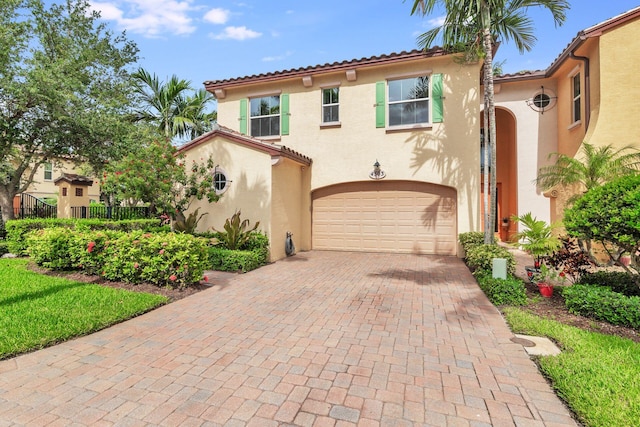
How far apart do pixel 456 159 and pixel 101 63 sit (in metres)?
16.3

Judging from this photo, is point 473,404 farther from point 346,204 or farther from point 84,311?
point 346,204

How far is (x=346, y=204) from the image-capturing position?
12.8 m

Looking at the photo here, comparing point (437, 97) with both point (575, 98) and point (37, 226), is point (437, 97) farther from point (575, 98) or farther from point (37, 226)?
point (37, 226)

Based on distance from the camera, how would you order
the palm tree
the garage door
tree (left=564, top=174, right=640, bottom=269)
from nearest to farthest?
tree (left=564, top=174, right=640, bottom=269), the palm tree, the garage door

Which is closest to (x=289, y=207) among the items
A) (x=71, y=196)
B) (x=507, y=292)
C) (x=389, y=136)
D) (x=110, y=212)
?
(x=389, y=136)

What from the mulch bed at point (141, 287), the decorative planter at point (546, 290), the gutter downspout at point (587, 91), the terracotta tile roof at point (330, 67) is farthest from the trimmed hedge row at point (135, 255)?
the gutter downspout at point (587, 91)

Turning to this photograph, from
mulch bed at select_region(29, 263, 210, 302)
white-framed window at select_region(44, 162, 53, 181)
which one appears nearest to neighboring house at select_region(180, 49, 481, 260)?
mulch bed at select_region(29, 263, 210, 302)

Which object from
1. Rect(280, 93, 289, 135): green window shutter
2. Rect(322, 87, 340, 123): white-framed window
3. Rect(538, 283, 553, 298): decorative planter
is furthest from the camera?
Rect(280, 93, 289, 135): green window shutter

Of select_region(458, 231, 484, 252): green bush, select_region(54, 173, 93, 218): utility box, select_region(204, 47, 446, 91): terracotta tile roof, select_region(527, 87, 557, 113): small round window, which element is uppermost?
select_region(204, 47, 446, 91): terracotta tile roof

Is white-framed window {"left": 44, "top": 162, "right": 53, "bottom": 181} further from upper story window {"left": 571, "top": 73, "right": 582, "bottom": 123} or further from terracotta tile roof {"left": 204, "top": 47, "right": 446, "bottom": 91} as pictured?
upper story window {"left": 571, "top": 73, "right": 582, "bottom": 123}

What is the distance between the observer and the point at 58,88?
1127cm

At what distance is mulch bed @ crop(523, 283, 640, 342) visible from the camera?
4.61 m

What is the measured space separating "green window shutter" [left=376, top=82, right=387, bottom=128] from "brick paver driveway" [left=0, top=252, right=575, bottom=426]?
303 inches

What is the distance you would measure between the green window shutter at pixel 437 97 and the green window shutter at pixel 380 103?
170 cm
